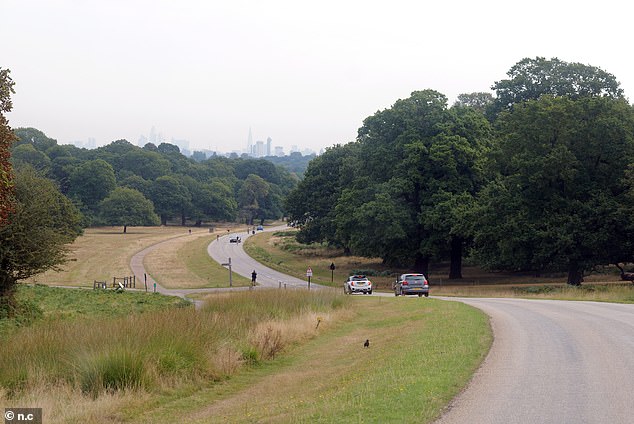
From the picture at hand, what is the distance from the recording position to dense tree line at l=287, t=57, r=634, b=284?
42656mm

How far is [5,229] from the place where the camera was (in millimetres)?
28141

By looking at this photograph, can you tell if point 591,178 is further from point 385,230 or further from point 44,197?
point 44,197

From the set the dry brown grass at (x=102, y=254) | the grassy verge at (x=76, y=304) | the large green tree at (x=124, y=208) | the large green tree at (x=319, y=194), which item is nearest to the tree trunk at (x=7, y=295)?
the grassy verge at (x=76, y=304)

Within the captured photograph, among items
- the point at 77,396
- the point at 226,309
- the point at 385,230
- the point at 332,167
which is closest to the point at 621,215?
the point at 385,230

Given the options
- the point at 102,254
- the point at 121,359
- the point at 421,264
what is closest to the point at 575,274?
the point at 421,264

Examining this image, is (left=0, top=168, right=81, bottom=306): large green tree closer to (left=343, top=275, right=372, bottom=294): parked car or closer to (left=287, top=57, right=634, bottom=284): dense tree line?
(left=343, top=275, right=372, bottom=294): parked car

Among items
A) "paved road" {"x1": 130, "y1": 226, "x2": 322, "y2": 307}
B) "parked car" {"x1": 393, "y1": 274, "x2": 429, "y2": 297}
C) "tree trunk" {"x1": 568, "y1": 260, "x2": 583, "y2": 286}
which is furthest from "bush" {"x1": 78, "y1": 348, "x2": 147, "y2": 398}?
"tree trunk" {"x1": 568, "y1": 260, "x2": 583, "y2": 286}

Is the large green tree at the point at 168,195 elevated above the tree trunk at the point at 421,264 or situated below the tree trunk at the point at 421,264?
above

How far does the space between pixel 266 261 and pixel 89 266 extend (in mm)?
22035

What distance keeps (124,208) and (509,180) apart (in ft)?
319

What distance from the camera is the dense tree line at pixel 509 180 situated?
140 ft

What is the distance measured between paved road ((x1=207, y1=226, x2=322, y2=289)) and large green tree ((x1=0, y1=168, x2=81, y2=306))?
2767 centimetres

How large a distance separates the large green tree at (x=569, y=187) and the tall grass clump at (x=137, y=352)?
87.5 ft

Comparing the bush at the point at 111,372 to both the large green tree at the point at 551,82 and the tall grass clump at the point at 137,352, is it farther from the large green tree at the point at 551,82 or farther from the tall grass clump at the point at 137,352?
the large green tree at the point at 551,82
